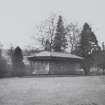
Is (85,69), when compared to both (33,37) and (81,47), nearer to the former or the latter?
(81,47)

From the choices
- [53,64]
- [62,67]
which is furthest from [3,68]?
[62,67]

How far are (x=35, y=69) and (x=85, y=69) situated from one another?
1083 centimetres

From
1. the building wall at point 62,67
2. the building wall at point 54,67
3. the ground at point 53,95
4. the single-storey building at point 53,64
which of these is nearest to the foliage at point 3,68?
the single-storey building at point 53,64

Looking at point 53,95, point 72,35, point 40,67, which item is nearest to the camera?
point 53,95

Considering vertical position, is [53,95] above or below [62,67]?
above

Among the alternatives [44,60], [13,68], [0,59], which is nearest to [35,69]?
[44,60]

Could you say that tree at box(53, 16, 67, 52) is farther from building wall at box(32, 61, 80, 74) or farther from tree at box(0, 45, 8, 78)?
tree at box(0, 45, 8, 78)

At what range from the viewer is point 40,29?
42.1 m

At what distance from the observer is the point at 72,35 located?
44.8 meters

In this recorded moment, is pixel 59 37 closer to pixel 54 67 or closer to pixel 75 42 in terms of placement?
pixel 75 42

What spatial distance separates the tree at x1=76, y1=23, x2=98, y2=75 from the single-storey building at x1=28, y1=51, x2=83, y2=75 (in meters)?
7.39

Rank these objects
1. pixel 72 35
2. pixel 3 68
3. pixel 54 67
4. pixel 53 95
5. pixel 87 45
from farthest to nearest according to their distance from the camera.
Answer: pixel 72 35
pixel 87 45
pixel 54 67
pixel 3 68
pixel 53 95

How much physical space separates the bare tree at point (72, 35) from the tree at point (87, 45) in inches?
70.3

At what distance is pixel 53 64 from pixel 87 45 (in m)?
13.5
